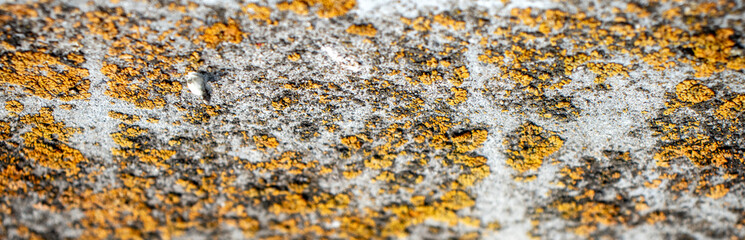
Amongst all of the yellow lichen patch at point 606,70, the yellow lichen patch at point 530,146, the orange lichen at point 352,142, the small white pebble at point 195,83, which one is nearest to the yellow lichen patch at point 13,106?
the small white pebble at point 195,83

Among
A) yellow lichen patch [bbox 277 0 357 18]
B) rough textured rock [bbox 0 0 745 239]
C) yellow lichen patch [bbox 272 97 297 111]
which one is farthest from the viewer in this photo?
yellow lichen patch [bbox 272 97 297 111]

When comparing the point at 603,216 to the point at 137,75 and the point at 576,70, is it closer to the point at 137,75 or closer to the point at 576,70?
the point at 576,70

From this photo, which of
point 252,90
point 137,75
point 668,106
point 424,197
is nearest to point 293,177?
point 252,90

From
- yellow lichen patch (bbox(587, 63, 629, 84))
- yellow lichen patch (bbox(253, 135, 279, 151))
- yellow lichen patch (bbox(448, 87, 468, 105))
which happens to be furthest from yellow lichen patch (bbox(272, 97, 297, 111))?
yellow lichen patch (bbox(587, 63, 629, 84))

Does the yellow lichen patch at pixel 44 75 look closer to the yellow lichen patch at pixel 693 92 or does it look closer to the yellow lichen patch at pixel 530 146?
the yellow lichen patch at pixel 530 146

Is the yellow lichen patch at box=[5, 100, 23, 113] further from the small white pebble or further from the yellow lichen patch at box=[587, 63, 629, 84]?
the yellow lichen patch at box=[587, 63, 629, 84]

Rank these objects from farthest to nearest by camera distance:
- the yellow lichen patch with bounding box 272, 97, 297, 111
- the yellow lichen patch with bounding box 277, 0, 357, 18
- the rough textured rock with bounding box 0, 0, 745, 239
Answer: the yellow lichen patch with bounding box 272, 97, 297, 111 < the yellow lichen patch with bounding box 277, 0, 357, 18 < the rough textured rock with bounding box 0, 0, 745, 239
